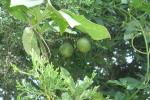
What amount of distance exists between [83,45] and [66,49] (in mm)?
64

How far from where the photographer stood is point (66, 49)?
1661mm

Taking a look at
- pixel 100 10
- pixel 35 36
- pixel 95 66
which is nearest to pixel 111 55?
pixel 95 66

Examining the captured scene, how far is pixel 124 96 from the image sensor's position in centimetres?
167

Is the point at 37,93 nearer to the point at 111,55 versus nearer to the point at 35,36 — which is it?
the point at 35,36

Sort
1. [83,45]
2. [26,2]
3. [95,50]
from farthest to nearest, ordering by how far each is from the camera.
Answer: [95,50]
[83,45]
[26,2]

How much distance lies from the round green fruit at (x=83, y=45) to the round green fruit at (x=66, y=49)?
4cm

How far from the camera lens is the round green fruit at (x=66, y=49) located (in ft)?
5.43

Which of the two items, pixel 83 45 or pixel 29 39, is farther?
pixel 83 45

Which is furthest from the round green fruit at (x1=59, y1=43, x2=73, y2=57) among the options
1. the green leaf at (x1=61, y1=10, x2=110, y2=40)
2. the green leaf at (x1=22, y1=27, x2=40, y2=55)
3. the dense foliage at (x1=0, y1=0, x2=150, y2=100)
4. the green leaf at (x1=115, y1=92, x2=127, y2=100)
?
the green leaf at (x1=61, y1=10, x2=110, y2=40)

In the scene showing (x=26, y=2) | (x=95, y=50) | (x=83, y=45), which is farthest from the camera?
(x=95, y=50)

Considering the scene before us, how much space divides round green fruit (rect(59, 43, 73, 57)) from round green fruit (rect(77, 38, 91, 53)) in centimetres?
4

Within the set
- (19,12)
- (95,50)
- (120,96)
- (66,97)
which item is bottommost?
(120,96)

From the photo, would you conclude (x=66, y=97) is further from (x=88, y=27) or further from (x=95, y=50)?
(x=95, y=50)

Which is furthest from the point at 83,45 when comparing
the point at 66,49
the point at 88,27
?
the point at 88,27
